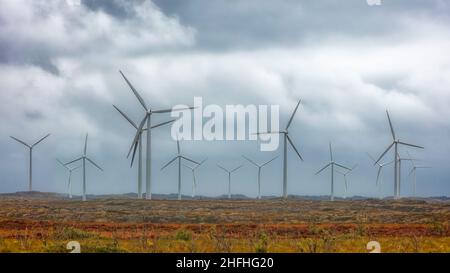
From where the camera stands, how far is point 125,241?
4125cm
